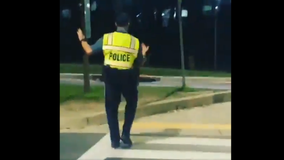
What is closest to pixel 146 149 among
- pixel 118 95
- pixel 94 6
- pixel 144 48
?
pixel 118 95

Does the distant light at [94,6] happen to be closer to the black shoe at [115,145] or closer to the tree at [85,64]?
the tree at [85,64]

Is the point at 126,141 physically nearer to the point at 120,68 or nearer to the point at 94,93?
the point at 94,93

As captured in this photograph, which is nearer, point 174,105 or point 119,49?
point 119,49

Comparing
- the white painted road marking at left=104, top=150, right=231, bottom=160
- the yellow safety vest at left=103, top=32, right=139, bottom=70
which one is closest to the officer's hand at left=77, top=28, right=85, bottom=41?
the yellow safety vest at left=103, top=32, right=139, bottom=70

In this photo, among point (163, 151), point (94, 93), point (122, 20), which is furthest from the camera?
point (163, 151)

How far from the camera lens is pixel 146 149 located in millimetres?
3785

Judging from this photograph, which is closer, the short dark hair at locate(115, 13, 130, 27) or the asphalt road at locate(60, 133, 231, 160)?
the short dark hair at locate(115, 13, 130, 27)

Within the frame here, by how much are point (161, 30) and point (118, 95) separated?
1.81 ft

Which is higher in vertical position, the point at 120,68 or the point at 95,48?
the point at 95,48

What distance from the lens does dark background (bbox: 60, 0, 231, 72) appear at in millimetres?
3557

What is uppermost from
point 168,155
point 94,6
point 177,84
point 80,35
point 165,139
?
point 94,6

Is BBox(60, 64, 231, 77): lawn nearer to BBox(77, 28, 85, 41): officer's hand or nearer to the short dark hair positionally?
BBox(77, 28, 85, 41): officer's hand
